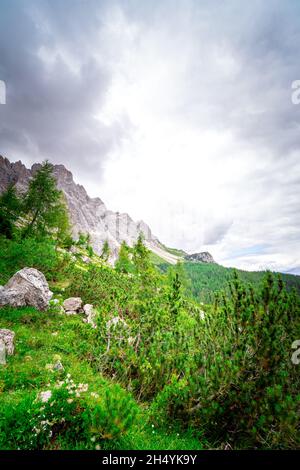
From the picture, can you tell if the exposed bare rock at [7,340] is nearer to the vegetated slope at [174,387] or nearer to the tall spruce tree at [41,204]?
the vegetated slope at [174,387]

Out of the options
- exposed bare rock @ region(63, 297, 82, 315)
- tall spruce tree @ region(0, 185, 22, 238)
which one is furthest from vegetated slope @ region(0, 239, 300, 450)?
tall spruce tree @ region(0, 185, 22, 238)

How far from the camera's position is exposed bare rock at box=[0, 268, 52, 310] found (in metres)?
13.2

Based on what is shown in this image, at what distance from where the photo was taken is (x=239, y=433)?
4.64 m

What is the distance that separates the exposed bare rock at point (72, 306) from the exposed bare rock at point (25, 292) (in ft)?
5.28

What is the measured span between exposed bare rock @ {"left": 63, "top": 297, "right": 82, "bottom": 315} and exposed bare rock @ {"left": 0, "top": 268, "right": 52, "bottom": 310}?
1610 mm

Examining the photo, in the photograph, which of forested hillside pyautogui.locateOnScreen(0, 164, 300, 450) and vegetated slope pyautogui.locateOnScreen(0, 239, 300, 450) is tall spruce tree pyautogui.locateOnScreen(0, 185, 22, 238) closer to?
forested hillside pyautogui.locateOnScreen(0, 164, 300, 450)

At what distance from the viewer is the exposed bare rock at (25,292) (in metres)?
13.2

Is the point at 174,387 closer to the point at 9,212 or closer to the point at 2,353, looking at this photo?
the point at 2,353

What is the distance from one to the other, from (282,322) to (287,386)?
49.2 inches

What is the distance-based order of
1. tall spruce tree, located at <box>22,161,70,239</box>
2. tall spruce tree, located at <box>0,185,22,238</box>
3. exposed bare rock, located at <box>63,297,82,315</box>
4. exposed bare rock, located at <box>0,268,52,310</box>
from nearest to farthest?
exposed bare rock, located at <box>0,268,52,310</box> < exposed bare rock, located at <box>63,297,82,315</box> < tall spruce tree, located at <box>22,161,70,239</box> < tall spruce tree, located at <box>0,185,22,238</box>

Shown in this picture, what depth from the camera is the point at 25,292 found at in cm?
1366

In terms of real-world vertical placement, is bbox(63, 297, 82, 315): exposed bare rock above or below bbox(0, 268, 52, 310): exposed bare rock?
below

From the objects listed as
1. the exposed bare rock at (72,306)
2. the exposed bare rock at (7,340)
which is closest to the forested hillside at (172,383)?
the exposed bare rock at (7,340)

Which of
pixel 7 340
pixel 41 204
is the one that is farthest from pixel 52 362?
pixel 41 204
